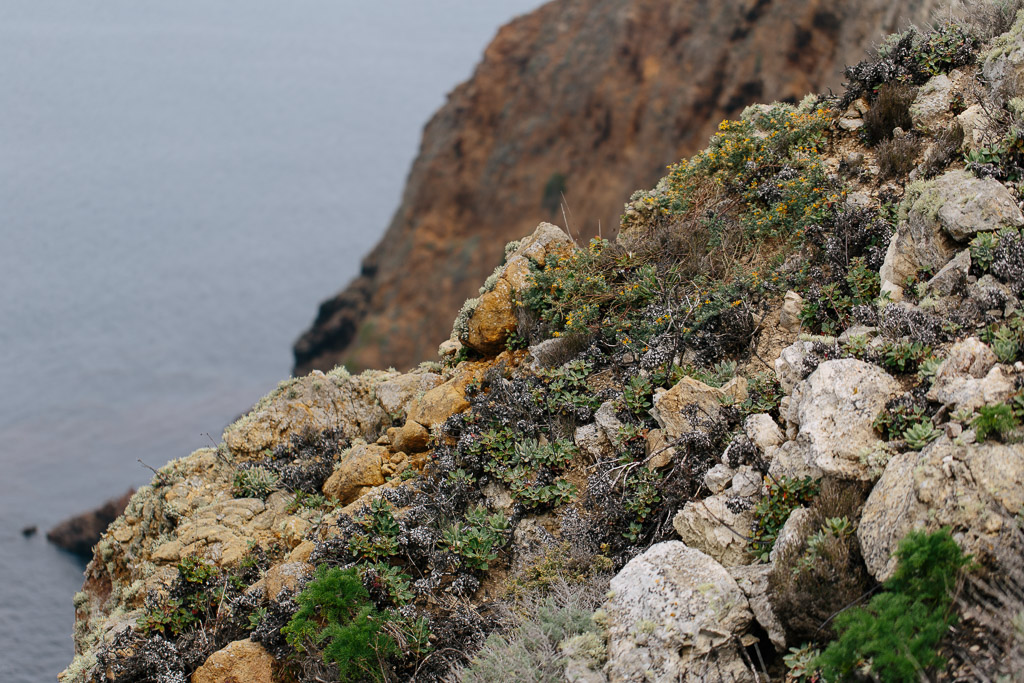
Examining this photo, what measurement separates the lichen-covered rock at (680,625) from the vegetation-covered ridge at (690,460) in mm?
15

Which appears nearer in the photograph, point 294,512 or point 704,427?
point 704,427

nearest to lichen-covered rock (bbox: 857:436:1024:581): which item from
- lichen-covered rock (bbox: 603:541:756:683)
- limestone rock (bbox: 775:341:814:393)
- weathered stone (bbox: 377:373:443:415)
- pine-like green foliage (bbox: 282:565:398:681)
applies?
lichen-covered rock (bbox: 603:541:756:683)

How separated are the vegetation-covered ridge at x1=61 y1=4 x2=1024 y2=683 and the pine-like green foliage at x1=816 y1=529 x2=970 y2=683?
0.01m

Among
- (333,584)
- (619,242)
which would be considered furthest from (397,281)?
(333,584)

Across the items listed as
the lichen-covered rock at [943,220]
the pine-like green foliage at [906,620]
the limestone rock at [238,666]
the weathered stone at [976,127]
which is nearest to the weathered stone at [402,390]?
the limestone rock at [238,666]

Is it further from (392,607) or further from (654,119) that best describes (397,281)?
(392,607)

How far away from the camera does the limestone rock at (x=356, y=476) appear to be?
6.47 m

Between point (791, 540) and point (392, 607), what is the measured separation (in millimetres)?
2864

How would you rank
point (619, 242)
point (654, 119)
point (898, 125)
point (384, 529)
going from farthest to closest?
point (654, 119), point (619, 242), point (898, 125), point (384, 529)

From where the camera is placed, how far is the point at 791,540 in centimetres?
395

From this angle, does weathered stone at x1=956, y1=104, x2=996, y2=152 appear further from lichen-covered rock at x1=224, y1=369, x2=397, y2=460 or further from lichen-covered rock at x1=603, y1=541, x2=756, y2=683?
lichen-covered rock at x1=224, y1=369, x2=397, y2=460

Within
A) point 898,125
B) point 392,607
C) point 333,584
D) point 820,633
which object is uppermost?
point 898,125

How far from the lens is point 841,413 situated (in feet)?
14.2

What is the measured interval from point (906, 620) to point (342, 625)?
138 inches
